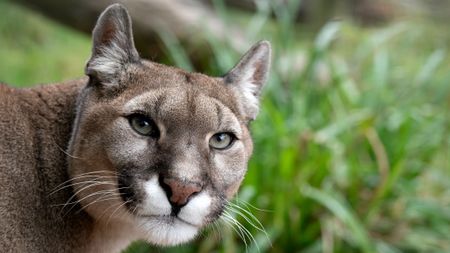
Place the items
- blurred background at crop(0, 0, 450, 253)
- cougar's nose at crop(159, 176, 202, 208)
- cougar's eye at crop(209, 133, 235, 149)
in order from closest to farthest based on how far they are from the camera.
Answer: cougar's nose at crop(159, 176, 202, 208)
cougar's eye at crop(209, 133, 235, 149)
blurred background at crop(0, 0, 450, 253)

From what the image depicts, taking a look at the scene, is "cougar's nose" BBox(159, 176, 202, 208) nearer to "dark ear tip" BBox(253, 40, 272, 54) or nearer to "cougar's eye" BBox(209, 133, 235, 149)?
"cougar's eye" BBox(209, 133, 235, 149)

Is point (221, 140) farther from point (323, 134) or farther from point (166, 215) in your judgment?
point (323, 134)

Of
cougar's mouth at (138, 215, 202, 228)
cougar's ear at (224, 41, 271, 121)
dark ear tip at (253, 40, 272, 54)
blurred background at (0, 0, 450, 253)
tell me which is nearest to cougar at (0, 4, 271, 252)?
cougar's mouth at (138, 215, 202, 228)

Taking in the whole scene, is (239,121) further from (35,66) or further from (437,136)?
(35,66)

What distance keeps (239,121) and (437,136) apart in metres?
4.45

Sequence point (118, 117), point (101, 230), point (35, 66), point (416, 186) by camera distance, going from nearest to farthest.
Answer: point (118, 117) → point (101, 230) → point (416, 186) → point (35, 66)

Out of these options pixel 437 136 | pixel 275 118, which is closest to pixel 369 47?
pixel 437 136

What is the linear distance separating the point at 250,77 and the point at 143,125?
992mm

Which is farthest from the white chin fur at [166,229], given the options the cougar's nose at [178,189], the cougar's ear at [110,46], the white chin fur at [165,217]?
the cougar's ear at [110,46]

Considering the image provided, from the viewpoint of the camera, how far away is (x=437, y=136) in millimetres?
8234

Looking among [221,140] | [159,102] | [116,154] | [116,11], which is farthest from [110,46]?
[221,140]

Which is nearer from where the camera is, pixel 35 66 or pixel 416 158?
pixel 416 158

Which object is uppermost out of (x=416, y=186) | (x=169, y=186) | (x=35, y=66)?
(x=169, y=186)

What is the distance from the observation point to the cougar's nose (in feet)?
12.0
